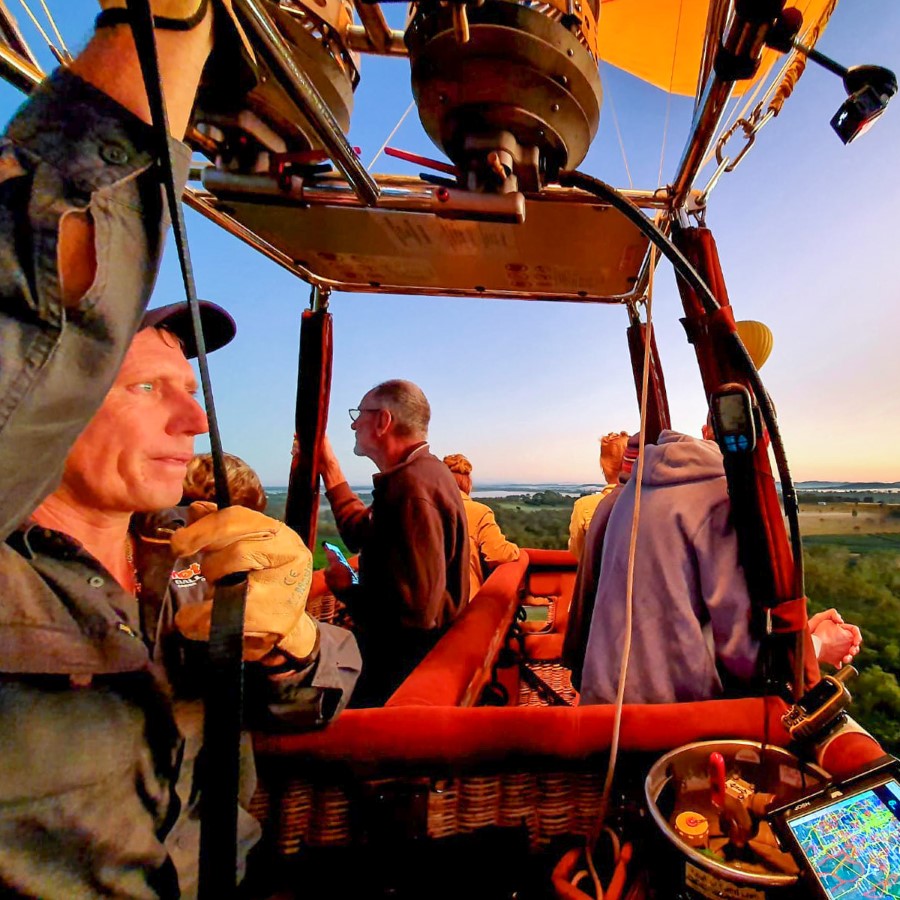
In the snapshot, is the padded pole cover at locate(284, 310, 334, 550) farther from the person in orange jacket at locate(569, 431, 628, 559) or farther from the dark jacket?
the person in orange jacket at locate(569, 431, 628, 559)

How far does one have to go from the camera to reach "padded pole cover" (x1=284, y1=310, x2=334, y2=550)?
→ 255 centimetres

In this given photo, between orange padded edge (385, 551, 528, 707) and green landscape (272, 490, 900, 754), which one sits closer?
orange padded edge (385, 551, 528, 707)

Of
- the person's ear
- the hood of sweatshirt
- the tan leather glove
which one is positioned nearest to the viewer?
the tan leather glove

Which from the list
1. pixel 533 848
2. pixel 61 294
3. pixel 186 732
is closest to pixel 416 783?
pixel 533 848

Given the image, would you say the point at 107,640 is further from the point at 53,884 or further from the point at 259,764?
the point at 259,764

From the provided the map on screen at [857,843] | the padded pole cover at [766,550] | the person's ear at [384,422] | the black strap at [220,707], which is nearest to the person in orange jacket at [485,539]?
the person's ear at [384,422]

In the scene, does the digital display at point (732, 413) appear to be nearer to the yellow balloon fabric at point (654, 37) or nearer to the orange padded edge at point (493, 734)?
the orange padded edge at point (493, 734)

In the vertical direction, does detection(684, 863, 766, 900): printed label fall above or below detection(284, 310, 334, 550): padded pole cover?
below

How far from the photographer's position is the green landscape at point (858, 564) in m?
6.23

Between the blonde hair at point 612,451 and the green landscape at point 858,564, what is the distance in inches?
45.6

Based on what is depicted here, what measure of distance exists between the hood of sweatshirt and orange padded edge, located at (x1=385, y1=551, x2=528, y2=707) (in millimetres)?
841

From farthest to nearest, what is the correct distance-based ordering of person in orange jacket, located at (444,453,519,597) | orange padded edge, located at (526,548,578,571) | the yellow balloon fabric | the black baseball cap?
orange padded edge, located at (526,548,578,571)
person in orange jacket, located at (444,453,519,597)
the yellow balloon fabric
the black baseball cap

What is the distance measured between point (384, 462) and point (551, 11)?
5.71 feet

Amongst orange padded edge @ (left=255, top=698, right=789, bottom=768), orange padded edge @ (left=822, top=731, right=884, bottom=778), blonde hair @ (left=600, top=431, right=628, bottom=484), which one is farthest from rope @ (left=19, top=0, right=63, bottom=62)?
blonde hair @ (left=600, top=431, right=628, bottom=484)
